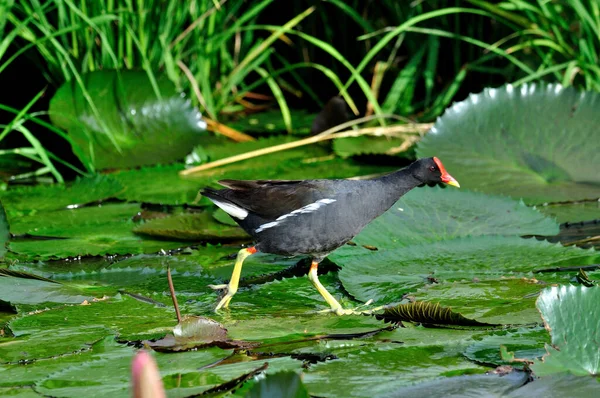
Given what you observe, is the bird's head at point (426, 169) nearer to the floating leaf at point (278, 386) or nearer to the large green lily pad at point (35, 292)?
the large green lily pad at point (35, 292)

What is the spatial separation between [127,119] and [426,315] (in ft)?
7.17

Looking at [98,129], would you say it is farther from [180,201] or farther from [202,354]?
[202,354]

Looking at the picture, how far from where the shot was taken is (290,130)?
4.27 m

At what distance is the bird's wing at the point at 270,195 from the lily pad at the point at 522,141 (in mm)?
937

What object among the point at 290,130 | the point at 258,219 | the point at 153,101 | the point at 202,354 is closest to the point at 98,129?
the point at 153,101

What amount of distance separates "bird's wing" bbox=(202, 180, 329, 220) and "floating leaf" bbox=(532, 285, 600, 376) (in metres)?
0.85

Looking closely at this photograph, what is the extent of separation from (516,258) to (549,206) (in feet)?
2.06

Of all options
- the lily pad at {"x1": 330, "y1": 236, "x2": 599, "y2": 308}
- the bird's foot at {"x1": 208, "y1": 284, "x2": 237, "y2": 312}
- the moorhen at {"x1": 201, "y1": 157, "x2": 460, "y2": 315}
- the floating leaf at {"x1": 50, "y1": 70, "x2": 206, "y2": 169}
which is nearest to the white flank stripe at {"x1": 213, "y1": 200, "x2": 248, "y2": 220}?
the moorhen at {"x1": 201, "y1": 157, "x2": 460, "y2": 315}

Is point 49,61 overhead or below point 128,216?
overhead

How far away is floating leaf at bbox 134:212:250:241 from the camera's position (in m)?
2.81

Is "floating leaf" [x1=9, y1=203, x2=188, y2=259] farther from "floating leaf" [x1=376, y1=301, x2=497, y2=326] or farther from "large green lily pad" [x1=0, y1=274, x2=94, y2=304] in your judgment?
"floating leaf" [x1=376, y1=301, x2=497, y2=326]

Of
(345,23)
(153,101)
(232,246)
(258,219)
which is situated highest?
(345,23)

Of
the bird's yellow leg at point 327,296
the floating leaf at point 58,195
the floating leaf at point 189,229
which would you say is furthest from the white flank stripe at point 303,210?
the floating leaf at point 58,195

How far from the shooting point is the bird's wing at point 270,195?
234cm
